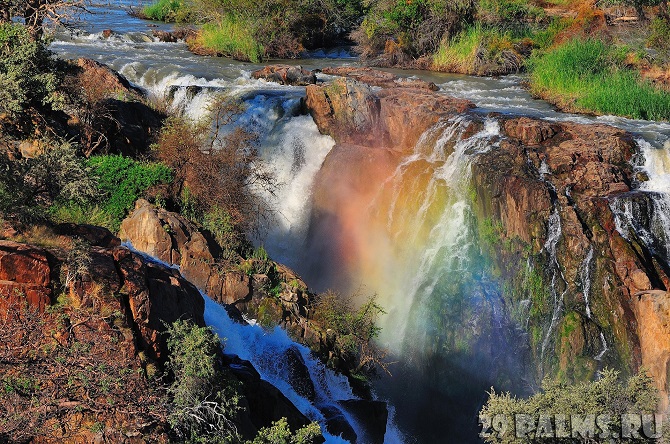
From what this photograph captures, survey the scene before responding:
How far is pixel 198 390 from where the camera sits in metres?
8.55

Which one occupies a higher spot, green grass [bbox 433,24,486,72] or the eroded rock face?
green grass [bbox 433,24,486,72]

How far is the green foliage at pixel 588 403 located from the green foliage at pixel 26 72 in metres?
10.1

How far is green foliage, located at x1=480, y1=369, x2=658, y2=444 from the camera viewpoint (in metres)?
8.47

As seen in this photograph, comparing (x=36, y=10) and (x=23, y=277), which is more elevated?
(x=36, y=10)

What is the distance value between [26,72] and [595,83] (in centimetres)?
1469

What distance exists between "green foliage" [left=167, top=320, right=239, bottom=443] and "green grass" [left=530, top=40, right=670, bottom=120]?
14.7m

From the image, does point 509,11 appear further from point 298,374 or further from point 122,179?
point 298,374

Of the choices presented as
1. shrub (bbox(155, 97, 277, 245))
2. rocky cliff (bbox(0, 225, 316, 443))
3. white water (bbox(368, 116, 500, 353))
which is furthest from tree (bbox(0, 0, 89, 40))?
rocky cliff (bbox(0, 225, 316, 443))

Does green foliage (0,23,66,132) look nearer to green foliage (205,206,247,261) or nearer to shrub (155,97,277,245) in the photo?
shrub (155,97,277,245)

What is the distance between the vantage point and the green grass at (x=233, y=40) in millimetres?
28500

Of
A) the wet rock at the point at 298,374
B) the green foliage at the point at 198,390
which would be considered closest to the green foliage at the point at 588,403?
the green foliage at the point at 198,390

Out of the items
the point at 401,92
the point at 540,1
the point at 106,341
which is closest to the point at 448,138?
the point at 401,92

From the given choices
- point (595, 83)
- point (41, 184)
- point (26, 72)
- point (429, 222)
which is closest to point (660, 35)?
point (595, 83)

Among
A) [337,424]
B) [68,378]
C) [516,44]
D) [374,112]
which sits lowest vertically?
[337,424]
